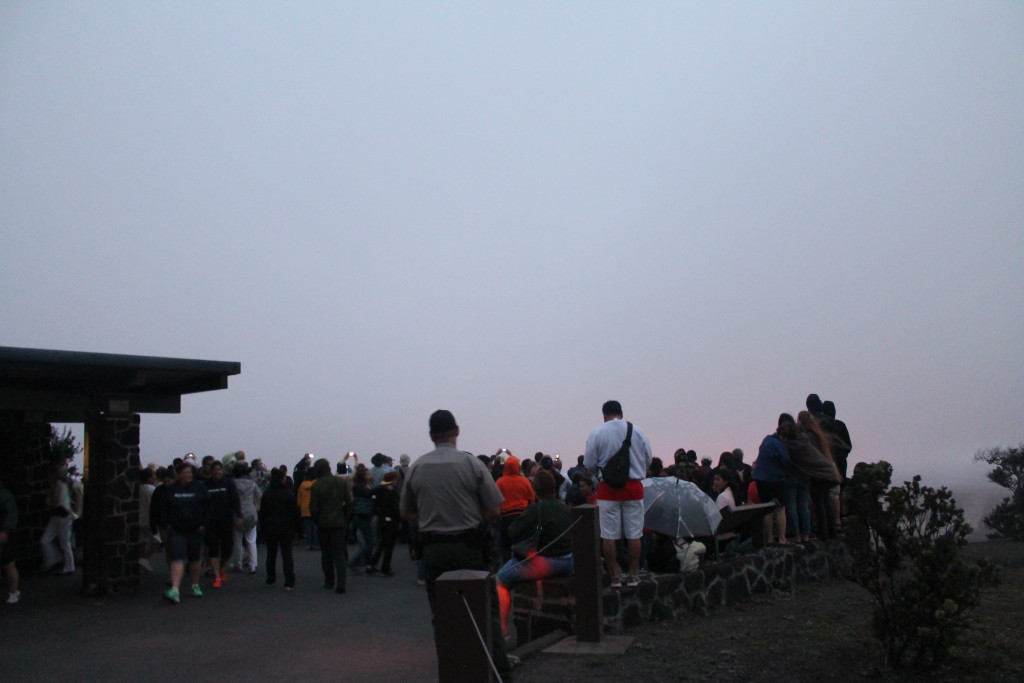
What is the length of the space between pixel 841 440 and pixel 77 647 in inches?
414

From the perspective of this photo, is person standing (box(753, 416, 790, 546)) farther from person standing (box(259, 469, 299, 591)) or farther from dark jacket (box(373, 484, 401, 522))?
person standing (box(259, 469, 299, 591))

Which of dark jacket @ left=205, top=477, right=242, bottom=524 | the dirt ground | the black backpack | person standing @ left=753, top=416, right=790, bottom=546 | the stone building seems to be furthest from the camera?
dark jacket @ left=205, top=477, right=242, bottom=524

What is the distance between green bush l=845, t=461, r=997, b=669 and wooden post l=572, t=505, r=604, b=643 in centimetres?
226

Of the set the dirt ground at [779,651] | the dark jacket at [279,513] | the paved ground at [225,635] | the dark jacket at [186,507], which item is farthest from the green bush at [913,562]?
the dark jacket at [186,507]

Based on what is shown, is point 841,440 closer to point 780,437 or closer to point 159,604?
point 780,437

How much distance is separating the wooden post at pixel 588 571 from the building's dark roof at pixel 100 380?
7270 millimetres

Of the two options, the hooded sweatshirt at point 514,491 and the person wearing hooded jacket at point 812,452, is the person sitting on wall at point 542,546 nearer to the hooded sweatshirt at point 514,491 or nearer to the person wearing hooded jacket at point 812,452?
the hooded sweatshirt at point 514,491

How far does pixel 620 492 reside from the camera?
29.4ft

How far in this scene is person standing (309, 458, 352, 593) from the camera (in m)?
12.7

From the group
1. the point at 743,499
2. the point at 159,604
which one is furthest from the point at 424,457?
the point at 743,499

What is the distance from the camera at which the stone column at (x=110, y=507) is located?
41.5ft

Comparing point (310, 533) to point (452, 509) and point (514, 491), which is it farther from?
point (452, 509)

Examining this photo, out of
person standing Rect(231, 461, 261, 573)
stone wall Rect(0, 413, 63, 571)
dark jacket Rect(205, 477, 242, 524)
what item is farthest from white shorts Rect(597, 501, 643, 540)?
stone wall Rect(0, 413, 63, 571)

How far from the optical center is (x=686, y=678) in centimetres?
693
